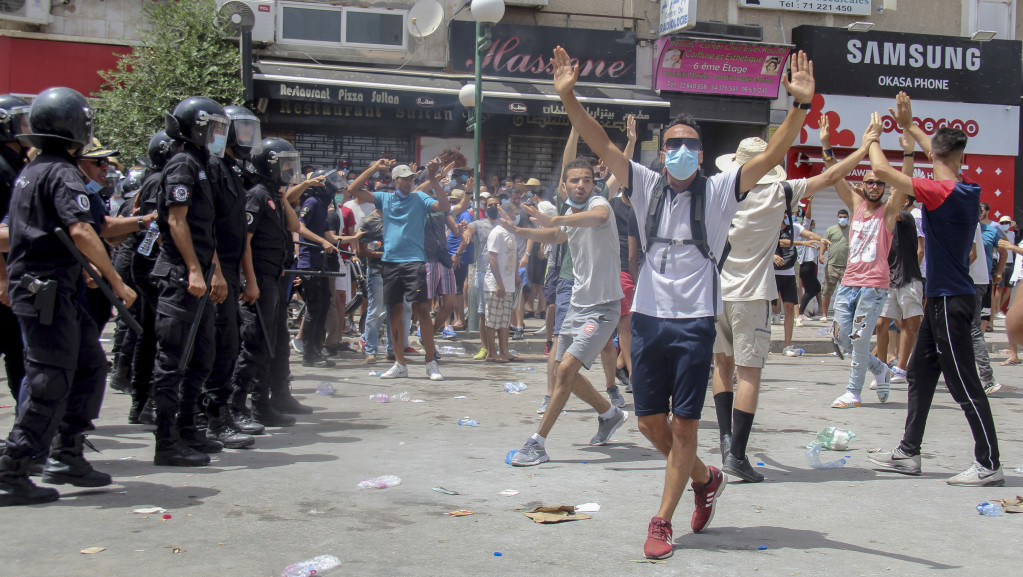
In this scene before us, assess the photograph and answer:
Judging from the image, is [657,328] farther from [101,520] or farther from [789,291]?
[789,291]

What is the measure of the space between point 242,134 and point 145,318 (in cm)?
154

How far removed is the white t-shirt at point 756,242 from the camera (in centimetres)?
597

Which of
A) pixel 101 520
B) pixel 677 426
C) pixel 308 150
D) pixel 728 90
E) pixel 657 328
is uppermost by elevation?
pixel 728 90

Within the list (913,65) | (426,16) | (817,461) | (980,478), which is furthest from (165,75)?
(913,65)

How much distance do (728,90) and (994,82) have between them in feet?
22.7

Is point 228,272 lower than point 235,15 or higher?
lower

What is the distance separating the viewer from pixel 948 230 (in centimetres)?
568

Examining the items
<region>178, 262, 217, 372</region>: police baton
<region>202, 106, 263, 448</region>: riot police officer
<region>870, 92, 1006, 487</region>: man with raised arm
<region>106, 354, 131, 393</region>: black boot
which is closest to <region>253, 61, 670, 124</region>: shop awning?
<region>106, 354, 131, 393</region>: black boot

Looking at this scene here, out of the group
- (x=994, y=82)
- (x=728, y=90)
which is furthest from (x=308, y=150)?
(x=994, y=82)

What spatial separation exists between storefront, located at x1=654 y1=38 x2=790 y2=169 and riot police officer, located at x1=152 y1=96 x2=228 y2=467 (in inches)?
609

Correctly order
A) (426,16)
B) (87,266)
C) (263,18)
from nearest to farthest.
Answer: (87,266), (263,18), (426,16)

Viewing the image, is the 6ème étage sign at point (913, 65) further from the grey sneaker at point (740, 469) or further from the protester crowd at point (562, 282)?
the grey sneaker at point (740, 469)

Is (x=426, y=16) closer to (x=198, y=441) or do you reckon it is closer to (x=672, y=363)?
(x=198, y=441)

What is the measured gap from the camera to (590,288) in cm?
652
